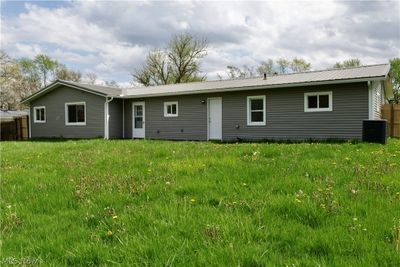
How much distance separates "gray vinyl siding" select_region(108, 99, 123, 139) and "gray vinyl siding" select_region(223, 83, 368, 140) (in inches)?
284

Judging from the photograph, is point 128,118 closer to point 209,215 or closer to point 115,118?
point 115,118

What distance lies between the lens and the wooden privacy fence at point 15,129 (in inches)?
993

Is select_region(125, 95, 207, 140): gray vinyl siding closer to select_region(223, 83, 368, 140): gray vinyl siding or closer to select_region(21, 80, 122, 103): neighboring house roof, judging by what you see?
select_region(21, 80, 122, 103): neighboring house roof

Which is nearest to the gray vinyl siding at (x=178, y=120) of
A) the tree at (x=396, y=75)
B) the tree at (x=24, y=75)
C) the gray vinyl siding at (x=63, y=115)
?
the gray vinyl siding at (x=63, y=115)

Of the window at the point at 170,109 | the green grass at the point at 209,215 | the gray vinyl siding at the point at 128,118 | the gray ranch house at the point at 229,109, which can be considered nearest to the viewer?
the green grass at the point at 209,215

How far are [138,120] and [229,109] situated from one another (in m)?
6.39

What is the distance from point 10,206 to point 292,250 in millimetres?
3450

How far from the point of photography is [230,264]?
271cm

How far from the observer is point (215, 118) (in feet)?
61.6

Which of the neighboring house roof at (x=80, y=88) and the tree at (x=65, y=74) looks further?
the tree at (x=65, y=74)

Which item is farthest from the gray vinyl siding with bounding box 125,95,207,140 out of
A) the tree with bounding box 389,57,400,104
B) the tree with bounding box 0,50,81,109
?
the tree with bounding box 389,57,400,104

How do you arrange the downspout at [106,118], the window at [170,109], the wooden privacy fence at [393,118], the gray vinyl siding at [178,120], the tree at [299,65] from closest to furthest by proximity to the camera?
1. the wooden privacy fence at [393,118]
2. the gray vinyl siding at [178,120]
3. the window at [170,109]
4. the downspout at [106,118]
5. the tree at [299,65]

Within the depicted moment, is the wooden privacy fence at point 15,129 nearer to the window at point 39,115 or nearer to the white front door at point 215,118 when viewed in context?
the window at point 39,115

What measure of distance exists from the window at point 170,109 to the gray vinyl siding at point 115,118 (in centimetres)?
338
